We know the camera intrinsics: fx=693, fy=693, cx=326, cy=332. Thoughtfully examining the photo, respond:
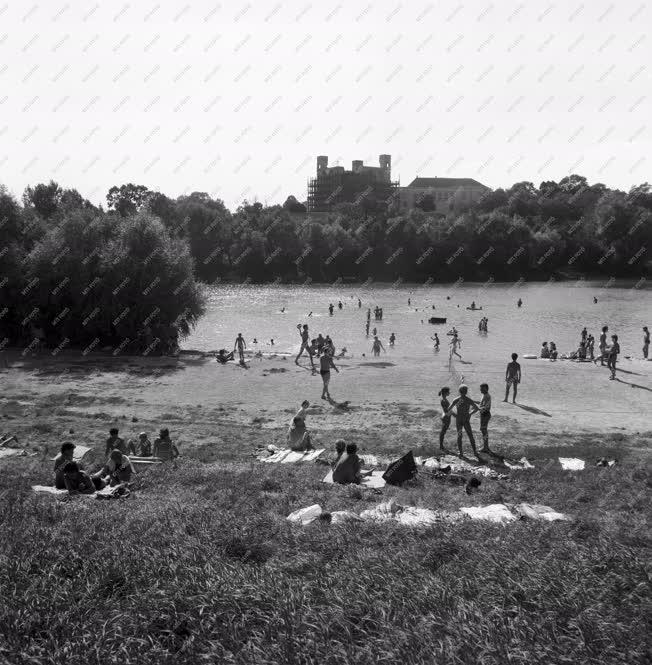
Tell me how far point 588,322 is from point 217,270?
7629 cm

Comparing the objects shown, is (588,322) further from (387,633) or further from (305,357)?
(387,633)

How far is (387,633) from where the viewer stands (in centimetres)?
640

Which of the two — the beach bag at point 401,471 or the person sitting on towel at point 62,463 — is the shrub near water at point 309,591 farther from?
the beach bag at point 401,471

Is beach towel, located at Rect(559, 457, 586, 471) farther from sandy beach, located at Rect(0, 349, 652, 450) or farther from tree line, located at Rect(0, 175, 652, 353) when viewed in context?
tree line, located at Rect(0, 175, 652, 353)

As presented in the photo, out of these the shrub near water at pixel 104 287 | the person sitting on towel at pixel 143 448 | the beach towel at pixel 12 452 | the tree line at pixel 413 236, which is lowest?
the beach towel at pixel 12 452

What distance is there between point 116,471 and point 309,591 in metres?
8.14

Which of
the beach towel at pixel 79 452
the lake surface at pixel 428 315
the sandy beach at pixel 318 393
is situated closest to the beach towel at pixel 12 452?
the beach towel at pixel 79 452

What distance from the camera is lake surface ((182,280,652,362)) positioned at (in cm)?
4981

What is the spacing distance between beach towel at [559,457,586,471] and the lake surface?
19.5 m

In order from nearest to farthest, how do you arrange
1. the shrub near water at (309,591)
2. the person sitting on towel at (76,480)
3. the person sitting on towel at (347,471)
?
the shrub near water at (309,591), the person sitting on towel at (76,480), the person sitting on towel at (347,471)

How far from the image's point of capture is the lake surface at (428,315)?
163 ft

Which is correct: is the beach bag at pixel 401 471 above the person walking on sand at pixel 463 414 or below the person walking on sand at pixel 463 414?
below

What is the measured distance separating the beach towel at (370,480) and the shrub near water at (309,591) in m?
3.67

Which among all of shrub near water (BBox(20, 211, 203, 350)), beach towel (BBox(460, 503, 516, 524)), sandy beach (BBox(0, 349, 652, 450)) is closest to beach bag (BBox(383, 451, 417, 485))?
beach towel (BBox(460, 503, 516, 524))
